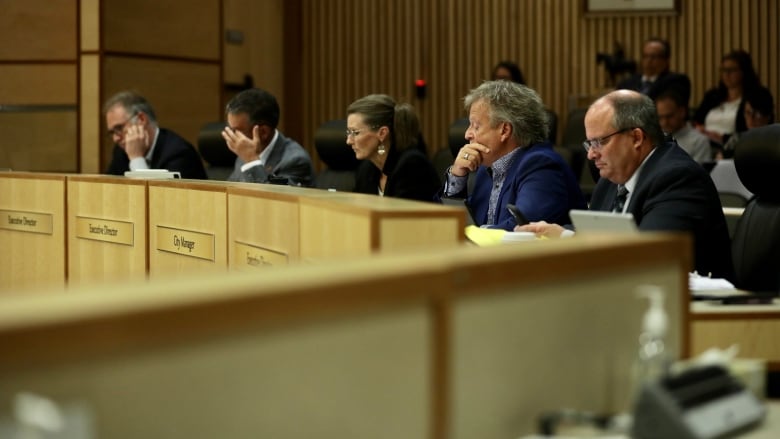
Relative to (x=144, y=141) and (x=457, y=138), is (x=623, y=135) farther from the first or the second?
(x=144, y=141)

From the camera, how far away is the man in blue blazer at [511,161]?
13.4 ft

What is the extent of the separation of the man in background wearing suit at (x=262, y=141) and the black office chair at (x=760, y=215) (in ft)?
7.78

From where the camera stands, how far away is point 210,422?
1282 mm

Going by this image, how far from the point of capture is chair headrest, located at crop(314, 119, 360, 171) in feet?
20.0

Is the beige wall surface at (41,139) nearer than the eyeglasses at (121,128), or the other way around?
the eyeglasses at (121,128)

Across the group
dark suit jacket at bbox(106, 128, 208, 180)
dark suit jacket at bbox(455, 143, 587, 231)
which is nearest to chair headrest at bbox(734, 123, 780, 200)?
dark suit jacket at bbox(455, 143, 587, 231)

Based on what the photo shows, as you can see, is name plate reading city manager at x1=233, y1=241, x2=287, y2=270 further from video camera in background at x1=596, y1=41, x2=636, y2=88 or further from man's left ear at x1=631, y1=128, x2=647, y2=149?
video camera in background at x1=596, y1=41, x2=636, y2=88

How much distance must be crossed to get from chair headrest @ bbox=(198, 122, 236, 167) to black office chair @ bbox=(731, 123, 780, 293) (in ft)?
12.3

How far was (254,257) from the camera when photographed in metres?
3.08

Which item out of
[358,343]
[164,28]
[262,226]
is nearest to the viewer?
[358,343]

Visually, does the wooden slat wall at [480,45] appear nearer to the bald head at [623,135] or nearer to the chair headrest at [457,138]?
the chair headrest at [457,138]

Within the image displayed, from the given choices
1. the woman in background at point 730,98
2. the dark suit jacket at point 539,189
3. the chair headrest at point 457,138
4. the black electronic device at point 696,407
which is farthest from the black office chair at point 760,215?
the woman in background at point 730,98

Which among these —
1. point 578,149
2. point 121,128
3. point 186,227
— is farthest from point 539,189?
point 578,149

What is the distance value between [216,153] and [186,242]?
308cm
